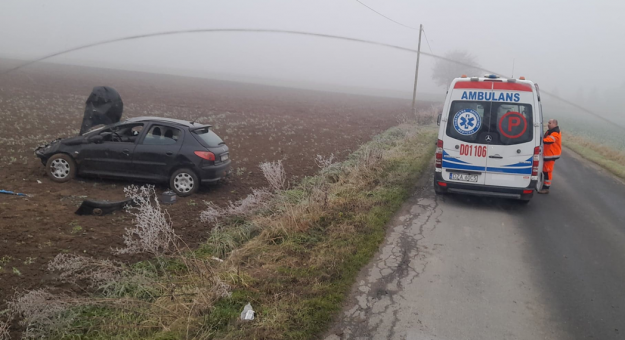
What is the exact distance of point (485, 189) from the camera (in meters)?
8.66

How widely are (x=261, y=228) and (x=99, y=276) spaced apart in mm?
2660

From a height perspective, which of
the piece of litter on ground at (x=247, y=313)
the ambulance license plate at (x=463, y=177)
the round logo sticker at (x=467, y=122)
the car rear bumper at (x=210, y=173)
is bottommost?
the piece of litter on ground at (x=247, y=313)

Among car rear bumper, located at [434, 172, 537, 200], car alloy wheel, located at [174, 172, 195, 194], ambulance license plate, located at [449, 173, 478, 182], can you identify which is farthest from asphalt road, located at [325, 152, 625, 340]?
car alloy wheel, located at [174, 172, 195, 194]

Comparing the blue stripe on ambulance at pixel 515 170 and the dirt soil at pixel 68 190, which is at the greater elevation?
the blue stripe on ambulance at pixel 515 170

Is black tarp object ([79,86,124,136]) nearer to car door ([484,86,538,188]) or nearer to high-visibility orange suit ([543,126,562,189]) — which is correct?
car door ([484,86,538,188])

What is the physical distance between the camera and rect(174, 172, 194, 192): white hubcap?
30.4 ft

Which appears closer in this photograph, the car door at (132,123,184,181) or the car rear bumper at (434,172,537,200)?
the car rear bumper at (434,172,537,200)

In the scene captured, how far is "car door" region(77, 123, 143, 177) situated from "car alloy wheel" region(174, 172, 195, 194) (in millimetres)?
952

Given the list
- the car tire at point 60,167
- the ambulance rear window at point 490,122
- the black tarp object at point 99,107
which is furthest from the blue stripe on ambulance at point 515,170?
the black tarp object at point 99,107

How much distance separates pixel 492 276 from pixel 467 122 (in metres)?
3.90

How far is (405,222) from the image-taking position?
7641 mm

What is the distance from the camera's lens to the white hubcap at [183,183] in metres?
9.27

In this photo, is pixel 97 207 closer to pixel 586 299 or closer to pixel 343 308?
pixel 343 308

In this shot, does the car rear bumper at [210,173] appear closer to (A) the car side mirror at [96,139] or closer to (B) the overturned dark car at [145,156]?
(B) the overturned dark car at [145,156]
